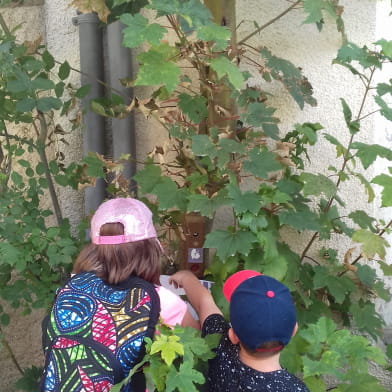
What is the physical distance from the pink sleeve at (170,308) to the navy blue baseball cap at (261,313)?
0.33 meters

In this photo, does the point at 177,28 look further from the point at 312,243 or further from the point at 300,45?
the point at 312,243

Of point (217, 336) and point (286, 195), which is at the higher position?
point (286, 195)

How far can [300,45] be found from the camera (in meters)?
2.87

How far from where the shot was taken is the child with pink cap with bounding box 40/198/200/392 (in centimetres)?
168

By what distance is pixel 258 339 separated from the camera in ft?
4.90

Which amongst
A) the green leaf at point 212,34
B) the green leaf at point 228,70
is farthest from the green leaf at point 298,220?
the green leaf at point 212,34

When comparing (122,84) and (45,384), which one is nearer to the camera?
(45,384)

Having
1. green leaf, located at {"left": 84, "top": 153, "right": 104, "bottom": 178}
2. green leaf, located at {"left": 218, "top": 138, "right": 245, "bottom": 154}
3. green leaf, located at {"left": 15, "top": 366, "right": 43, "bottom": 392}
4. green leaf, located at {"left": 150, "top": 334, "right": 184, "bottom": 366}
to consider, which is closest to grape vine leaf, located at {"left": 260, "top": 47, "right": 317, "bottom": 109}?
green leaf, located at {"left": 218, "top": 138, "right": 245, "bottom": 154}

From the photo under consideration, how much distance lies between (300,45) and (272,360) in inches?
70.7

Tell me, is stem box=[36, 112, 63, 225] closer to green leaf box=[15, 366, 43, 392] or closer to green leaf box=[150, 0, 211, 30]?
green leaf box=[15, 366, 43, 392]

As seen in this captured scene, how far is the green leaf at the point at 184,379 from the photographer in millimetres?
1501

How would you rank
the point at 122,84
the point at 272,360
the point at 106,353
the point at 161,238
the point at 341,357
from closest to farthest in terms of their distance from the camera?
the point at 272,360 < the point at 106,353 < the point at 341,357 < the point at 161,238 < the point at 122,84

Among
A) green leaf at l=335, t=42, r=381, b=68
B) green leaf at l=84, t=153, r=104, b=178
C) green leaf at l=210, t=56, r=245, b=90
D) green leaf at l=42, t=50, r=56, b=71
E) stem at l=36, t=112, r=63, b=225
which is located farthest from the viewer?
stem at l=36, t=112, r=63, b=225

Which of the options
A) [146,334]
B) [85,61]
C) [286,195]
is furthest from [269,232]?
[85,61]
